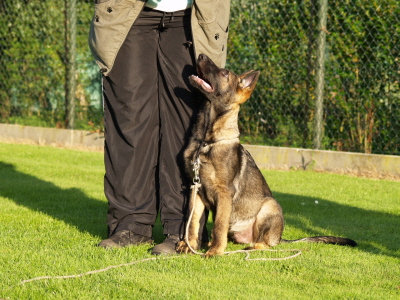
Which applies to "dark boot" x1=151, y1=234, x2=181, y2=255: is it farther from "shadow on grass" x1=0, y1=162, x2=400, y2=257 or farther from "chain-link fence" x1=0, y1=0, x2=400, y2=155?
"chain-link fence" x1=0, y1=0, x2=400, y2=155

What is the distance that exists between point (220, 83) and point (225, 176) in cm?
67

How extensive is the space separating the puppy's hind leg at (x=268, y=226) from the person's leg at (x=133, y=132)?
791 mm

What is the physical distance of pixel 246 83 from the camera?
4.57 meters

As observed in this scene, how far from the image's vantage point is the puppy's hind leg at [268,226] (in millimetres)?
4562

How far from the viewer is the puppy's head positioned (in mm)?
4234

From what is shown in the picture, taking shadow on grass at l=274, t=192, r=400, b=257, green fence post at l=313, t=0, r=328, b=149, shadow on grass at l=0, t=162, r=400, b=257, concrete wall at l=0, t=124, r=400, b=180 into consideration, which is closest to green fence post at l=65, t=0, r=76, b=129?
shadow on grass at l=0, t=162, r=400, b=257

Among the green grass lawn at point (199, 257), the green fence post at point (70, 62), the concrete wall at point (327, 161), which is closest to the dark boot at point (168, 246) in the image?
the green grass lawn at point (199, 257)

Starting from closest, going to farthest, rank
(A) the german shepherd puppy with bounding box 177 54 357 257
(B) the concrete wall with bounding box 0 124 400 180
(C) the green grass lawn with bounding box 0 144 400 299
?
1. (C) the green grass lawn with bounding box 0 144 400 299
2. (A) the german shepherd puppy with bounding box 177 54 357 257
3. (B) the concrete wall with bounding box 0 124 400 180

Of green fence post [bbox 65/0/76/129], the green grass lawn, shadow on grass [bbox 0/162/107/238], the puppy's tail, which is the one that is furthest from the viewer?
green fence post [bbox 65/0/76/129]

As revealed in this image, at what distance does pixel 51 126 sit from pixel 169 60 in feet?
22.8

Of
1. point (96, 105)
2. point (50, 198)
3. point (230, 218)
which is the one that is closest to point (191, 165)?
point (230, 218)

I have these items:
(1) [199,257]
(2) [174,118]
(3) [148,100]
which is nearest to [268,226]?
(1) [199,257]

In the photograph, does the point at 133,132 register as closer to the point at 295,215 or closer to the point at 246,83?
the point at 246,83

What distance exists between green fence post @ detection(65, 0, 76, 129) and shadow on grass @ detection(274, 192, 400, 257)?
5043 millimetres
